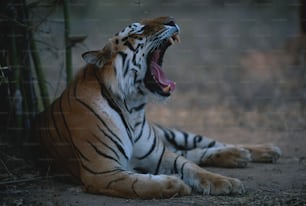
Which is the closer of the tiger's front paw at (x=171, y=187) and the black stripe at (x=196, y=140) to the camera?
the tiger's front paw at (x=171, y=187)

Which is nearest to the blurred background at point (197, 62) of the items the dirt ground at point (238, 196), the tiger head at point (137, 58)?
the tiger head at point (137, 58)

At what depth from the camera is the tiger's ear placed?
2.55 m

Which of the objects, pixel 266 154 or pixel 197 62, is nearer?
pixel 266 154

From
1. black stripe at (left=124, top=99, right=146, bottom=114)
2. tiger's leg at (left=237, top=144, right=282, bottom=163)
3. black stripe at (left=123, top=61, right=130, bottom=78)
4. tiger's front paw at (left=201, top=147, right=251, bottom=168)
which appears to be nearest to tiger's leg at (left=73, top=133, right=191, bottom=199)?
black stripe at (left=124, top=99, right=146, bottom=114)

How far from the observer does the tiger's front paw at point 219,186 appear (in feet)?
7.70

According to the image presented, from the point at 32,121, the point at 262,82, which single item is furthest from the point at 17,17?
the point at 262,82

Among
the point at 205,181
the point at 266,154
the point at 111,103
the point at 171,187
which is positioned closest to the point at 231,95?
the point at 266,154

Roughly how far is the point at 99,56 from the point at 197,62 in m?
2.98

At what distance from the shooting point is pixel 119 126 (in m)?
2.56

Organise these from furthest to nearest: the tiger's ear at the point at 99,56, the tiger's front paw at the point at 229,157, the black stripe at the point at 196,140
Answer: the black stripe at the point at 196,140 → the tiger's front paw at the point at 229,157 → the tiger's ear at the point at 99,56

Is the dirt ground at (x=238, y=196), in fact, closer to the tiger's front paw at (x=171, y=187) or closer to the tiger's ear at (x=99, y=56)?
the tiger's front paw at (x=171, y=187)

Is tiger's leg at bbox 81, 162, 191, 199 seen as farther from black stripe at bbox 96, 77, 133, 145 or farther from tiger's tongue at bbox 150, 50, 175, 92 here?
tiger's tongue at bbox 150, 50, 175, 92

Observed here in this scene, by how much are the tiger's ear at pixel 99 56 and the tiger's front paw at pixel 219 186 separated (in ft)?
1.81

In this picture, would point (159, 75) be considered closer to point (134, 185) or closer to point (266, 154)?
point (134, 185)
